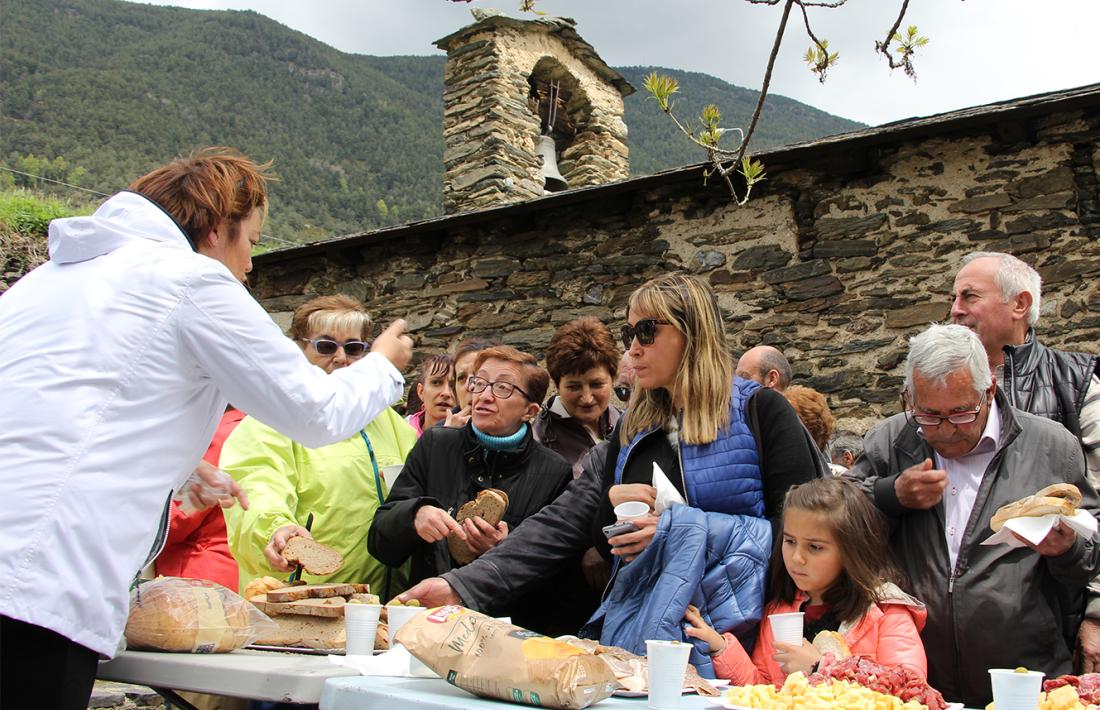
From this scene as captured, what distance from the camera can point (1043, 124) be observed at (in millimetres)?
5164

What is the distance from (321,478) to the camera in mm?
2926

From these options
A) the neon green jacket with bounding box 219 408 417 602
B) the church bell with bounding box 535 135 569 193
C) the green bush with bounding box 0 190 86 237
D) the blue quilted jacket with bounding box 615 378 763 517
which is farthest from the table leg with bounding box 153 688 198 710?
the green bush with bounding box 0 190 86 237

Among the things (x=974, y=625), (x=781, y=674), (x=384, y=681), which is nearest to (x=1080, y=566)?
(x=974, y=625)

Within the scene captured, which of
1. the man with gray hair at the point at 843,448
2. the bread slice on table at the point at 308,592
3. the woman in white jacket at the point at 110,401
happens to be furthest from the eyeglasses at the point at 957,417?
the man with gray hair at the point at 843,448

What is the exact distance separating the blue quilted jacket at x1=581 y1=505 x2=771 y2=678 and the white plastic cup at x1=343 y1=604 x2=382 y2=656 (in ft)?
1.92

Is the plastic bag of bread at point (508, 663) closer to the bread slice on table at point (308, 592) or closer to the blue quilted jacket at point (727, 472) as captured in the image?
the bread slice on table at point (308, 592)

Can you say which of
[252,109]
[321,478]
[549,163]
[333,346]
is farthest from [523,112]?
[252,109]

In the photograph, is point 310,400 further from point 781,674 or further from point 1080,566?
point 1080,566

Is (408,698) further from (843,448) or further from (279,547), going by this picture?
(843,448)

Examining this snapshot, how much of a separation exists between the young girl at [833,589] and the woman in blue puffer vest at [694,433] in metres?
0.09

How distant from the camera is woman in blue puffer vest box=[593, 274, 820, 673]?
242 cm

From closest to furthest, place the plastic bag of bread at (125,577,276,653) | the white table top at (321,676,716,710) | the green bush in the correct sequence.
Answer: the white table top at (321,676,716,710), the plastic bag of bread at (125,577,276,653), the green bush

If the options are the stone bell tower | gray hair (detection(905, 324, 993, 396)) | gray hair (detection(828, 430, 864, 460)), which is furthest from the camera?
the stone bell tower

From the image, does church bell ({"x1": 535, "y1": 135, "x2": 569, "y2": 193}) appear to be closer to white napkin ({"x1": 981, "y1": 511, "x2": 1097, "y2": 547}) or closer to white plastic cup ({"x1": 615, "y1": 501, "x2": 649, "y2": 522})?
white plastic cup ({"x1": 615, "y1": 501, "x2": 649, "y2": 522})
